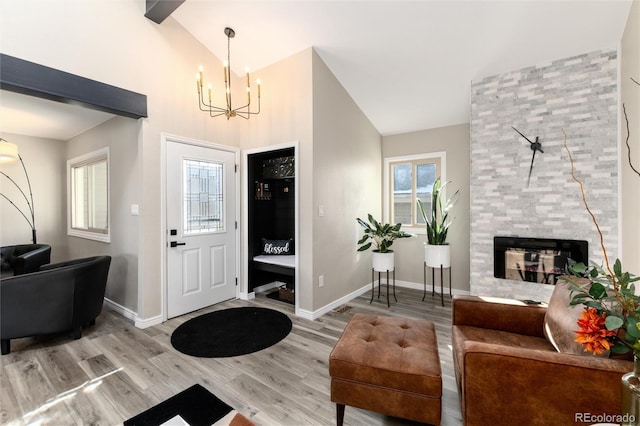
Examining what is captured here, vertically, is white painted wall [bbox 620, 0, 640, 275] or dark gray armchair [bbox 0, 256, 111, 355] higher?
white painted wall [bbox 620, 0, 640, 275]

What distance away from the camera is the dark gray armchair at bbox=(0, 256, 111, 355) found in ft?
7.91

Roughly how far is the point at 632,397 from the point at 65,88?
3.96m

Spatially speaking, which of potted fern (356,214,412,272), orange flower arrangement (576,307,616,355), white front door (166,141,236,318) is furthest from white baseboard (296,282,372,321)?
orange flower arrangement (576,307,616,355)

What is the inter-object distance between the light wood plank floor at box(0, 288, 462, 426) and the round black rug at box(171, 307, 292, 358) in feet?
0.31

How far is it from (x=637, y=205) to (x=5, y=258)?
23.1ft

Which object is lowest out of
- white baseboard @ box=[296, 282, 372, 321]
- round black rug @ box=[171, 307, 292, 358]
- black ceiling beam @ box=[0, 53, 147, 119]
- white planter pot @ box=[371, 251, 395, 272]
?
round black rug @ box=[171, 307, 292, 358]

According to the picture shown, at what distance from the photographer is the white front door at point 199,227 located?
322 cm

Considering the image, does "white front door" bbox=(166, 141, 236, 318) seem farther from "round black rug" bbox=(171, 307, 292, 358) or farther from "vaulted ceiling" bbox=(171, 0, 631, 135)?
"vaulted ceiling" bbox=(171, 0, 631, 135)

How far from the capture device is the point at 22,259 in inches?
136

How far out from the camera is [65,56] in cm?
244

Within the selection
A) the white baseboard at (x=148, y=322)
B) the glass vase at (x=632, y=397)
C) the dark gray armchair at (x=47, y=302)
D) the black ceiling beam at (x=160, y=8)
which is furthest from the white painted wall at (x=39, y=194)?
the glass vase at (x=632, y=397)

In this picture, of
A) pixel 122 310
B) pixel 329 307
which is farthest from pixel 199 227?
pixel 329 307

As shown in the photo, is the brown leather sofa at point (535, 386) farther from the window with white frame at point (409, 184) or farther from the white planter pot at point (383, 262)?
the window with white frame at point (409, 184)

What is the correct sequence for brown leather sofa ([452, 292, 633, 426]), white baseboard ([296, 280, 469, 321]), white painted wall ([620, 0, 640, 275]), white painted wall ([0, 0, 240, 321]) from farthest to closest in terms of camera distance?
white baseboard ([296, 280, 469, 321])
white painted wall ([0, 0, 240, 321])
white painted wall ([620, 0, 640, 275])
brown leather sofa ([452, 292, 633, 426])
